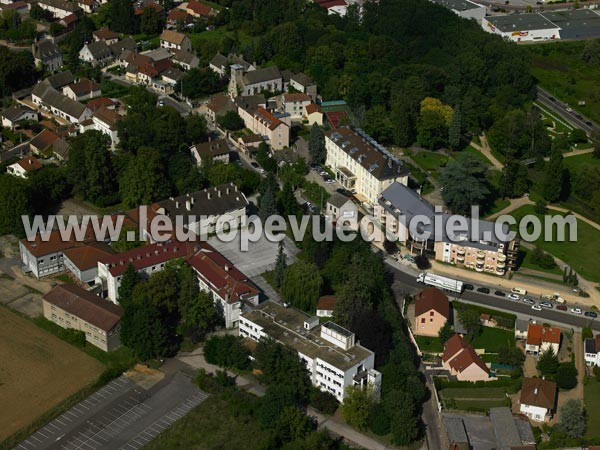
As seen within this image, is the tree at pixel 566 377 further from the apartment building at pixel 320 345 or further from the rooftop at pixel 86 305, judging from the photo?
the rooftop at pixel 86 305

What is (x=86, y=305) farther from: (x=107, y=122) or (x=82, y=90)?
(x=82, y=90)

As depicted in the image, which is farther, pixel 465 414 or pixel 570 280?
pixel 570 280

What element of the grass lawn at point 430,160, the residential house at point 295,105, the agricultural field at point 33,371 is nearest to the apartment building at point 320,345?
the agricultural field at point 33,371

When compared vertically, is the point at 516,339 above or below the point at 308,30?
below

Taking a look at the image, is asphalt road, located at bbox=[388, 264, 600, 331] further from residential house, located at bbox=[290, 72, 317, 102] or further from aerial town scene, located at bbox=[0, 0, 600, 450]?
residential house, located at bbox=[290, 72, 317, 102]

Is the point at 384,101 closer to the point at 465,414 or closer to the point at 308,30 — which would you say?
the point at 308,30

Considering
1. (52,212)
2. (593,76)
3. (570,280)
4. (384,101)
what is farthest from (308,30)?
(570,280)

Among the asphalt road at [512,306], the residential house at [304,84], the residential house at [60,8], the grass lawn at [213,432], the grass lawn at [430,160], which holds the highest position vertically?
the residential house at [60,8]

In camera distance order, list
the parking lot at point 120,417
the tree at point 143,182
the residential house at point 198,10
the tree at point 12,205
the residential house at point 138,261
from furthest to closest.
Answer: the residential house at point 198,10 < the tree at point 143,182 < the tree at point 12,205 < the residential house at point 138,261 < the parking lot at point 120,417
